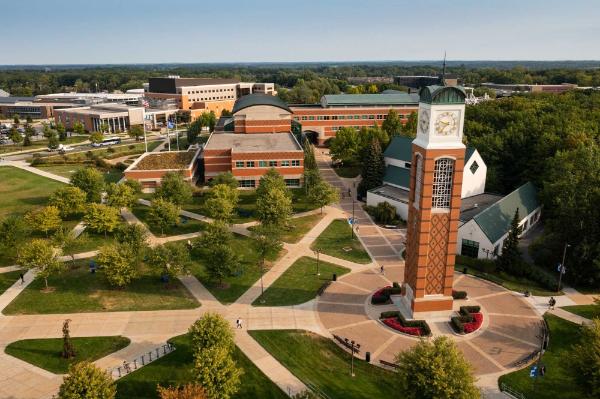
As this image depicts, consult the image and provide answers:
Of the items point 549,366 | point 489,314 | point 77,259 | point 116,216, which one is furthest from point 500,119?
point 77,259

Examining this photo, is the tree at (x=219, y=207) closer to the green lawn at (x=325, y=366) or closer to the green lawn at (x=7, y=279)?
the green lawn at (x=7, y=279)

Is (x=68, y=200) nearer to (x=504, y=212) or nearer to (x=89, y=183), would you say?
(x=89, y=183)

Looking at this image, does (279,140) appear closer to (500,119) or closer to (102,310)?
(500,119)

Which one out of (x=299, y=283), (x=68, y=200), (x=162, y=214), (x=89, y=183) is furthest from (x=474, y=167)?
(x=68, y=200)

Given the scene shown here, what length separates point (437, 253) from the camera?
116 ft

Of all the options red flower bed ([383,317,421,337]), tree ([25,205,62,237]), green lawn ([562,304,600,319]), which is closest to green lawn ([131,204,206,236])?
tree ([25,205,62,237])

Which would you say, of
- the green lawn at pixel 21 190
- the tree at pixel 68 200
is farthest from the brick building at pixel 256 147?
the green lawn at pixel 21 190

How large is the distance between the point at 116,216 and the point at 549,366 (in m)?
46.0

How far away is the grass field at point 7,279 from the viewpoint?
1640 inches

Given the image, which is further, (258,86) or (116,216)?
(258,86)

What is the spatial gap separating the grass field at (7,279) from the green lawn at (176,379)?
20145 millimetres

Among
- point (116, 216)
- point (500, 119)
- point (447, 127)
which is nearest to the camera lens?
point (447, 127)

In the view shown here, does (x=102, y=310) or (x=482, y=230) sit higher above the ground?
(x=482, y=230)

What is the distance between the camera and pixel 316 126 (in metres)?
107
